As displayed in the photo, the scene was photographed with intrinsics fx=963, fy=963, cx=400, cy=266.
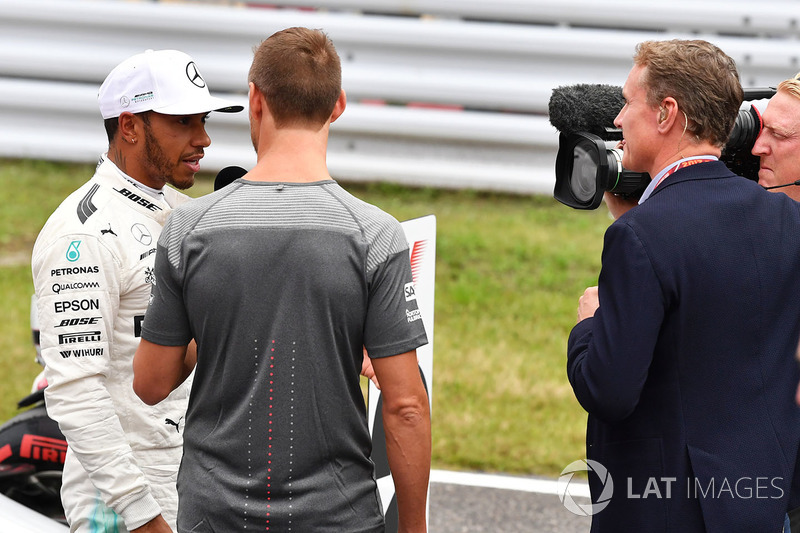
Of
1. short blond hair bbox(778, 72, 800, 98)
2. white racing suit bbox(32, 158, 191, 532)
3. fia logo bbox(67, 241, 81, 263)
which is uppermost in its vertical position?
short blond hair bbox(778, 72, 800, 98)

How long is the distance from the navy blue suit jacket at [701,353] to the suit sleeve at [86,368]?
112 cm

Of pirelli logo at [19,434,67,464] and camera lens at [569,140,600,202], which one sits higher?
camera lens at [569,140,600,202]

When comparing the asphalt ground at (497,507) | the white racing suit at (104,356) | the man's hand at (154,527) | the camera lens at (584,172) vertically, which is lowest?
the asphalt ground at (497,507)

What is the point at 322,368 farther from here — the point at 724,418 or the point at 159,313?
the point at 724,418

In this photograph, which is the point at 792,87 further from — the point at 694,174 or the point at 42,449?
the point at 42,449

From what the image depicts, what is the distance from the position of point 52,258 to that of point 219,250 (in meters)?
0.62

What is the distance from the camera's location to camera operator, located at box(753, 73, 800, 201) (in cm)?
268

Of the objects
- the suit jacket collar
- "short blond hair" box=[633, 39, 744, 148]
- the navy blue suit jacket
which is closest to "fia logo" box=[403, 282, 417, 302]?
the navy blue suit jacket

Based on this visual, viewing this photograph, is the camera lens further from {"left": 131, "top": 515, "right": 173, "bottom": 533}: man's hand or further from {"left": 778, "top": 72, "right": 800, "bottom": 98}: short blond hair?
{"left": 131, "top": 515, "right": 173, "bottom": 533}: man's hand

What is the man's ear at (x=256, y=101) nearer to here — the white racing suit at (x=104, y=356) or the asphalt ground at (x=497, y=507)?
the white racing suit at (x=104, y=356)

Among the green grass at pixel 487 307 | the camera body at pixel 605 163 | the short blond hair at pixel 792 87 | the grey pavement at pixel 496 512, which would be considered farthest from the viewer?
the green grass at pixel 487 307

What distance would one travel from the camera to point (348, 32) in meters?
7.29

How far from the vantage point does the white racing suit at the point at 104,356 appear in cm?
235

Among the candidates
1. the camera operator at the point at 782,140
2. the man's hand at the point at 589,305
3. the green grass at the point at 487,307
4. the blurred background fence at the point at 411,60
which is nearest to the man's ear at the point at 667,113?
the man's hand at the point at 589,305
